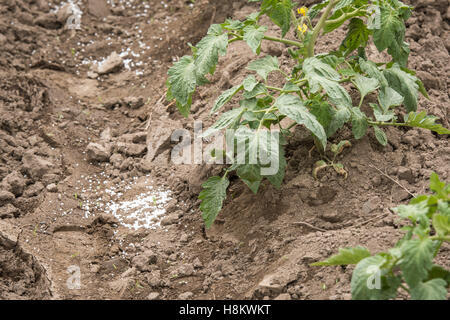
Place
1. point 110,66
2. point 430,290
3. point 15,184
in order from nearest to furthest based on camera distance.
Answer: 1. point 430,290
2. point 15,184
3. point 110,66

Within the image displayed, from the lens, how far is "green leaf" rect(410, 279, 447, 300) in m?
2.14

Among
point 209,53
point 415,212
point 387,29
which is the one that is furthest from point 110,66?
point 415,212

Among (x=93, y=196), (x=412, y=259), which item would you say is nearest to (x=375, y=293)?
(x=412, y=259)

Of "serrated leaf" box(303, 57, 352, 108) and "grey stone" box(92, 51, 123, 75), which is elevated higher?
"grey stone" box(92, 51, 123, 75)

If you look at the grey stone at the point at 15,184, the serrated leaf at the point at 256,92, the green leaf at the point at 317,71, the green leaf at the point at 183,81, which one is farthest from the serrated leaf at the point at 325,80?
the grey stone at the point at 15,184

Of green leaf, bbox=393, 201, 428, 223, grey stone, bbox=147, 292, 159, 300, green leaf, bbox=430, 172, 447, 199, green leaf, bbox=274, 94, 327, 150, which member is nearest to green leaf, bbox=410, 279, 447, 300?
green leaf, bbox=393, 201, 428, 223

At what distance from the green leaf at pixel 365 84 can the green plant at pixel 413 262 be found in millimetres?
781

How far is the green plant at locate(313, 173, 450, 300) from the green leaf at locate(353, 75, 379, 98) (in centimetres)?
78

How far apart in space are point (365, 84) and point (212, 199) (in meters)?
0.98

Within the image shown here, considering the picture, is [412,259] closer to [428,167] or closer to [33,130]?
[428,167]

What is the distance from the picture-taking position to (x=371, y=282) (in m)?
2.26

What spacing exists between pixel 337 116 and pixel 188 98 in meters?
0.76

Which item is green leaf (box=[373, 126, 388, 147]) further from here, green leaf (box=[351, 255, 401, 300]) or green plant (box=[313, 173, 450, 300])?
green leaf (box=[351, 255, 401, 300])

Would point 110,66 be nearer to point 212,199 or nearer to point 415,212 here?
point 212,199
